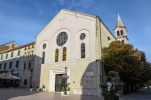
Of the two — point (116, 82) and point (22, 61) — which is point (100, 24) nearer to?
point (116, 82)

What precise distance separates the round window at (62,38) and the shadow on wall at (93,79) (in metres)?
7.90

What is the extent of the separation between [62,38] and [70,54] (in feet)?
13.9

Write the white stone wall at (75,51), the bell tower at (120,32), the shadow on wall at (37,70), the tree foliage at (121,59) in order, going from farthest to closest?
the bell tower at (120,32) → the shadow on wall at (37,70) → the tree foliage at (121,59) → the white stone wall at (75,51)

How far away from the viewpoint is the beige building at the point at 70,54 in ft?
88.3

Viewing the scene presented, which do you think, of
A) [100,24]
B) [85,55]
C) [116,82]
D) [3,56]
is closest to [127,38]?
[100,24]

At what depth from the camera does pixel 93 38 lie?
91.8 feet

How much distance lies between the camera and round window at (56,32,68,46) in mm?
32181

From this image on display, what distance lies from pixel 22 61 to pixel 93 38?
20931mm

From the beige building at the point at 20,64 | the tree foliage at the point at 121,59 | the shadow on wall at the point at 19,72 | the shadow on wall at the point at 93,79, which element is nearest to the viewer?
the shadow on wall at the point at 93,79

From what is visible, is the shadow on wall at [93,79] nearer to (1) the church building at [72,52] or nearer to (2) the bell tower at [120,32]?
(1) the church building at [72,52]

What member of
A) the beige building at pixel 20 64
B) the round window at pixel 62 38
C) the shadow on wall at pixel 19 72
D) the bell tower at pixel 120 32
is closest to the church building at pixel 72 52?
the round window at pixel 62 38

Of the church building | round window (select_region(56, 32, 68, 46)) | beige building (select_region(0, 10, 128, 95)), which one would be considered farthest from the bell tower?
round window (select_region(56, 32, 68, 46))

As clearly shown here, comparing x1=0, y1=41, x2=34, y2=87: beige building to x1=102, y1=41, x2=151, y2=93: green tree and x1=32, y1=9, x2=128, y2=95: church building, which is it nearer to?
x1=32, y1=9, x2=128, y2=95: church building

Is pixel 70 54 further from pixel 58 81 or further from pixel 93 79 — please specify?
pixel 93 79
